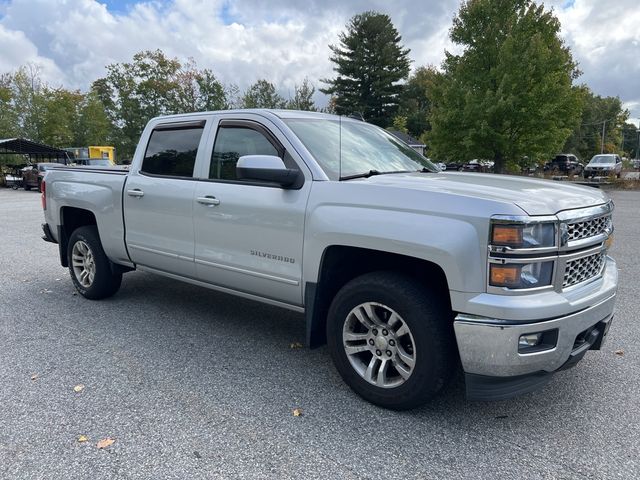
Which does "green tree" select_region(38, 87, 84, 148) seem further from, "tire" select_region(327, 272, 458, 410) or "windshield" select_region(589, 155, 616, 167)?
"tire" select_region(327, 272, 458, 410)

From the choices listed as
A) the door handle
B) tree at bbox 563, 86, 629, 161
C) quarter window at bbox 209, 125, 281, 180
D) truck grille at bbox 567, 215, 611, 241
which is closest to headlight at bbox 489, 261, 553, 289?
truck grille at bbox 567, 215, 611, 241

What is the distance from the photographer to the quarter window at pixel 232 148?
383cm

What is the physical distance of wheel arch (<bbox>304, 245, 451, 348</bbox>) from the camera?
310 cm

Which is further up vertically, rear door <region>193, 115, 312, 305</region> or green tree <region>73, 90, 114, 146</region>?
green tree <region>73, 90, 114, 146</region>

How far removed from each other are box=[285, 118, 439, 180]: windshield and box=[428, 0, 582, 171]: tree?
16.8m

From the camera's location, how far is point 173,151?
14.7 ft

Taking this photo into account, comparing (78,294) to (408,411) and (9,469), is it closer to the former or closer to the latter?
(9,469)

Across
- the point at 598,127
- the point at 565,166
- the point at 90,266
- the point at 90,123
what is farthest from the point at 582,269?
the point at 598,127

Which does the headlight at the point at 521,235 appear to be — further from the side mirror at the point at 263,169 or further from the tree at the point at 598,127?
the tree at the point at 598,127

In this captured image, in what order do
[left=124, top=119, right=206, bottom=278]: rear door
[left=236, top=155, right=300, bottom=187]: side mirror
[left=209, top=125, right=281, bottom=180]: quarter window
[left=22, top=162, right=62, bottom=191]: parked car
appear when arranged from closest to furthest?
[left=236, top=155, right=300, bottom=187]: side mirror, [left=209, top=125, right=281, bottom=180]: quarter window, [left=124, top=119, right=206, bottom=278]: rear door, [left=22, top=162, right=62, bottom=191]: parked car

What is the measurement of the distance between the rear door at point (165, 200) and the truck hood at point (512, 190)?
176cm

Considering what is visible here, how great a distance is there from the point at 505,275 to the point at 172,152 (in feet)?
10.5

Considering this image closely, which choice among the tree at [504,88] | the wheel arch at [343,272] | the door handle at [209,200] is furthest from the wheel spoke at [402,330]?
the tree at [504,88]

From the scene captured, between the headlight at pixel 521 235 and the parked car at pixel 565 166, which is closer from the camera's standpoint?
the headlight at pixel 521 235
